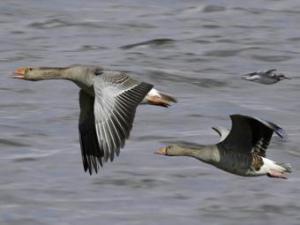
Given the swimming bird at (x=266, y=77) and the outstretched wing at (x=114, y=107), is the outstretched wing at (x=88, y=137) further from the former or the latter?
the swimming bird at (x=266, y=77)

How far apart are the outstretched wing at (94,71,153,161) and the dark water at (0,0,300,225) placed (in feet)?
6.87

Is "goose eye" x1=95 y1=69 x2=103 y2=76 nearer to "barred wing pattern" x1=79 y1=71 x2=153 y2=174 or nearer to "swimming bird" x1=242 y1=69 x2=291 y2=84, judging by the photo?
"barred wing pattern" x1=79 y1=71 x2=153 y2=174

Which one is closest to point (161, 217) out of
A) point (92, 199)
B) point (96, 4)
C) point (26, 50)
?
point (92, 199)

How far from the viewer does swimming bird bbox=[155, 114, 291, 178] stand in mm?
12938

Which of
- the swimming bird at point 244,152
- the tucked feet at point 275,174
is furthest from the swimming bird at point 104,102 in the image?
the tucked feet at point 275,174

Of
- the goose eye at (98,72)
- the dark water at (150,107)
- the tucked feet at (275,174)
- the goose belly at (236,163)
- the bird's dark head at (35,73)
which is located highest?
the goose eye at (98,72)

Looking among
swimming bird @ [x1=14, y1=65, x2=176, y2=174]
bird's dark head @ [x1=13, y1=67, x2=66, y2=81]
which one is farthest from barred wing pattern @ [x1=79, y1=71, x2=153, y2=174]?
bird's dark head @ [x1=13, y1=67, x2=66, y2=81]

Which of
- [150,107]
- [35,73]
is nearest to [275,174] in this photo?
[35,73]

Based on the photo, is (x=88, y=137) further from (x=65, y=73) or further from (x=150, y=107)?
(x=150, y=107)

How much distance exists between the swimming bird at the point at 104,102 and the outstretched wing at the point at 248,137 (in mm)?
697

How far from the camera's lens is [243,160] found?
42.6 ft

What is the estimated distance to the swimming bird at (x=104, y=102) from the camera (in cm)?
1204

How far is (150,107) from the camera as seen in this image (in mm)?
18797

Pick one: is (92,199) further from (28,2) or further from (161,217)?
(28,2)
